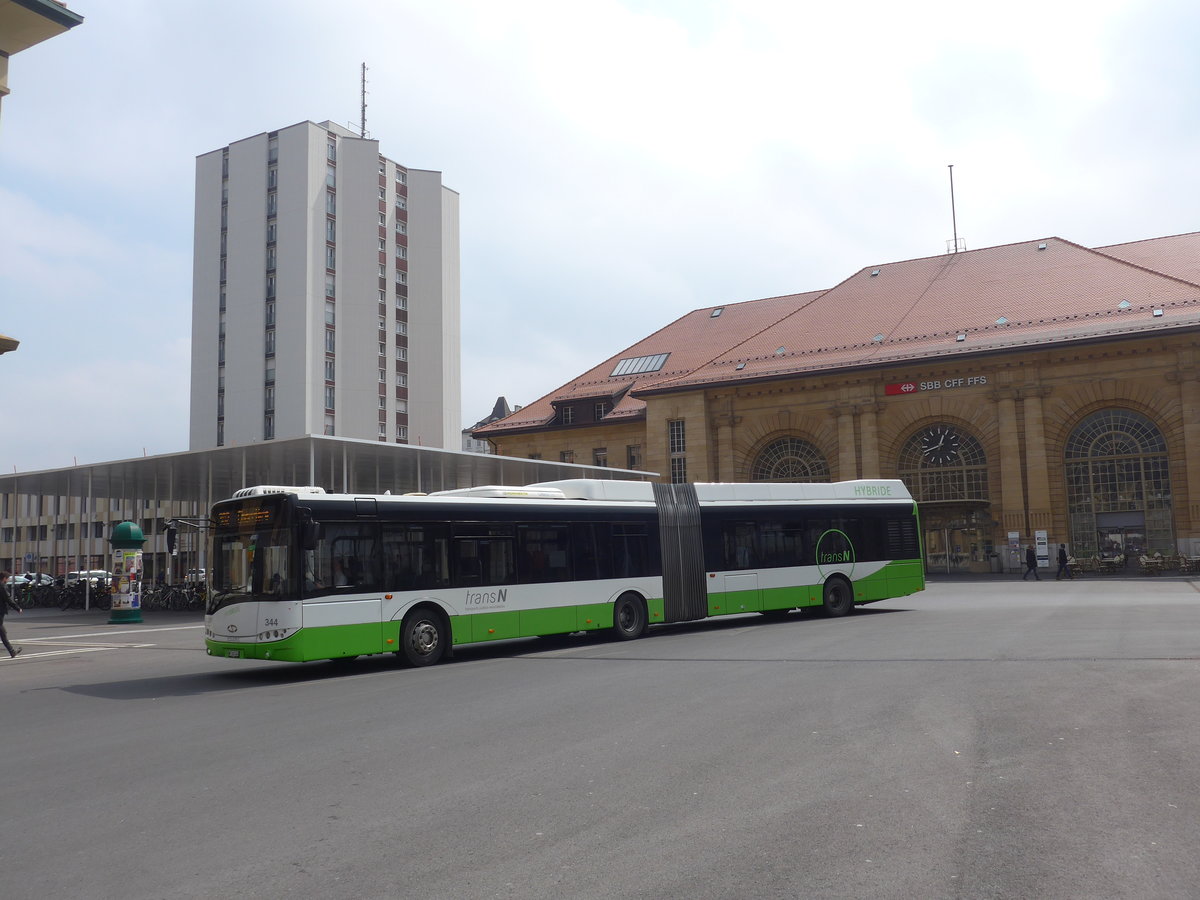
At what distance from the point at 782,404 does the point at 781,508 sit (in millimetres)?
32119

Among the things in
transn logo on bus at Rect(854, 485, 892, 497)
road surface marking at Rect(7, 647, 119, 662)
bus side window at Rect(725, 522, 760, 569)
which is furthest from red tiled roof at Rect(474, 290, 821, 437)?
road surface marking at Rect(7, 647, 119, 662)

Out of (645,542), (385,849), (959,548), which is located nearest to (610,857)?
(385,849)

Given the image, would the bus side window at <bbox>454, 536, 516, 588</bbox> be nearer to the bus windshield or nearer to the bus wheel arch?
the bus wheel arch

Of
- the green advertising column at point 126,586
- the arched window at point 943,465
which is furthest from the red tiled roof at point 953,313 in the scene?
the green advertising column at point 126,586

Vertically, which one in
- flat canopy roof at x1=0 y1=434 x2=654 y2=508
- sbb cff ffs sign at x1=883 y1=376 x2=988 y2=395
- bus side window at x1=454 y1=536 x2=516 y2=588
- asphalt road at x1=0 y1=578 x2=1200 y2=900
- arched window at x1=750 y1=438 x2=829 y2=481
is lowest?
asphalt road at x1=0 y1=578 x2=1200 y2=900

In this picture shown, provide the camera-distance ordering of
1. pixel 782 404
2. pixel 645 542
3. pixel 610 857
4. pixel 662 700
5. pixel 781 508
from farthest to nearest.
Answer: pixel 782 404 < pixel 781 508 < pixel 645 542 < pixel 662 700 < pixel 610 857

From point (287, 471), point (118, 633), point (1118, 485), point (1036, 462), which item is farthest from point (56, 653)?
point (1118, 485)

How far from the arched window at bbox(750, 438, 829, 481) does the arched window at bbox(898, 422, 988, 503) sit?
13.9 ft

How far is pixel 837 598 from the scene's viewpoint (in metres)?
22.9

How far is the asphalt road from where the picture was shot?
16.6ft

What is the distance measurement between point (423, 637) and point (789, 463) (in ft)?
133

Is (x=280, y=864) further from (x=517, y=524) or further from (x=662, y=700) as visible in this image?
(x=517, y=524)

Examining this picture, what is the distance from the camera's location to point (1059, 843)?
531 centimetres

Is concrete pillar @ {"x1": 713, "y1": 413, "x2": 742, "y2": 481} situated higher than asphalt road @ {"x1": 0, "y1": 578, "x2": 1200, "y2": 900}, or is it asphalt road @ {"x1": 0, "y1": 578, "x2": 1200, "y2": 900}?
concrete pillar @ {"x1": 713, "y1": 413, "x2": 742, "y2": 481}
